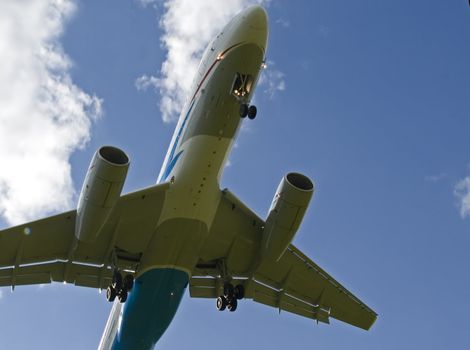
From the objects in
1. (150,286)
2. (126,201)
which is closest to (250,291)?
(150,286)

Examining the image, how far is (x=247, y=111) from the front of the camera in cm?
1580

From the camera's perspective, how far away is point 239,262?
18906mm

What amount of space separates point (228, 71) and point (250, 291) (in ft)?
23.1

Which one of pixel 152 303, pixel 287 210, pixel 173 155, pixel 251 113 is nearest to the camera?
pixel 251 113

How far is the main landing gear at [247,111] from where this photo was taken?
51.6 ft

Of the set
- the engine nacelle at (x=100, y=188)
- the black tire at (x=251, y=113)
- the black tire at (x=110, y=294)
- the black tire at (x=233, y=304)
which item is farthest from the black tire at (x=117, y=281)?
the black tire at (x=251, y=113)

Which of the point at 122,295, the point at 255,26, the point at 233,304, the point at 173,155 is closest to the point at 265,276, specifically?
the point at 233,304

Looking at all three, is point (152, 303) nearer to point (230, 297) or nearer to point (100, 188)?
point (230, 297)

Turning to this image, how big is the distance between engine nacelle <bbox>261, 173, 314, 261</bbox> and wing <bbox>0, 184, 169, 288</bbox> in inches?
114

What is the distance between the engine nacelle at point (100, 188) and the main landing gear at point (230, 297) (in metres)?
4.83

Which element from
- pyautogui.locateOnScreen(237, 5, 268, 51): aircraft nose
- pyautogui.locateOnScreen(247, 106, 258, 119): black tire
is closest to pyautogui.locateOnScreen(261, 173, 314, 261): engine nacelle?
pyautogui.locateOnScreen(247, 106, 258, 119): black tire

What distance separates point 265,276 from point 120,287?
4.76 meters

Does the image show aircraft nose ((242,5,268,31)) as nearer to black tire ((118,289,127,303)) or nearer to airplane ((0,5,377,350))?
airplane ((0,5,377,350))

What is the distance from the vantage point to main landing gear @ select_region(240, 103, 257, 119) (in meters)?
15.7
